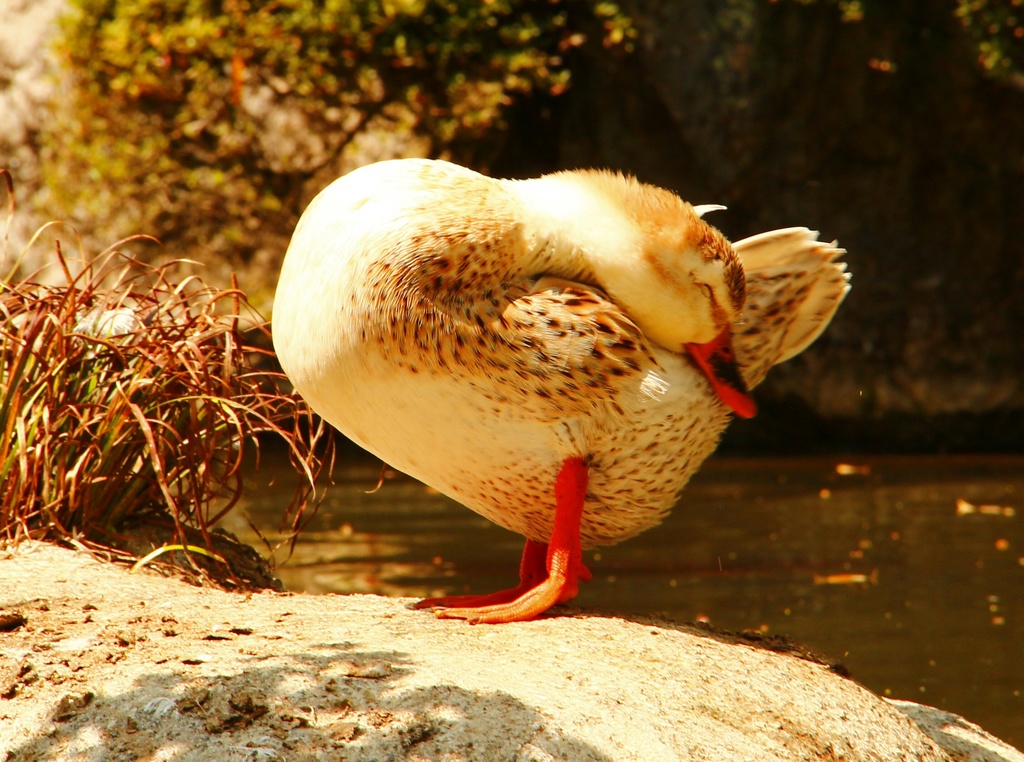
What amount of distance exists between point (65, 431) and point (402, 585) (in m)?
2.20

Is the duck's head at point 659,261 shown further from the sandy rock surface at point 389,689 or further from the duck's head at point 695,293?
the sandy rock surface at point 389,689

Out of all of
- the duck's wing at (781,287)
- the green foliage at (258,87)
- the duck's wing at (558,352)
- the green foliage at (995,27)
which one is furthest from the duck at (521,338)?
the green foliage at (258,87)

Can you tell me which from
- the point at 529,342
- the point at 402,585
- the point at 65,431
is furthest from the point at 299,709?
the point at 402,585

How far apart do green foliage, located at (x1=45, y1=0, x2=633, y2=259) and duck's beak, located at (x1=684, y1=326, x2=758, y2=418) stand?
6549 mm

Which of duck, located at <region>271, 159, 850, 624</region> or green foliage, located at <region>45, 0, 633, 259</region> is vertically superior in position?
green foliage, located at <region>45, 0, 633, 259</region>

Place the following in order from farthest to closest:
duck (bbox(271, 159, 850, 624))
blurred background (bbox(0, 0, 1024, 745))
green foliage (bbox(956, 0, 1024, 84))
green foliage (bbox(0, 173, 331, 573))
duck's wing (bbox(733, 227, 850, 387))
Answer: blurred background (bbox(0, 0, 1024, 745)), green foliage (bbox(956, 0, 1024, 84)), green foliage (bbox(0, 173, 331, 573)), duck's wing (bbox(733, 227, 850, 387)), duck (bbox(271, 159, 850, 624))

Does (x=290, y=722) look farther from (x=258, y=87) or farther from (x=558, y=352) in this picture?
(x=258, y=87)

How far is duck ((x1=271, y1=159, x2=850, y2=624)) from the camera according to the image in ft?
9.41

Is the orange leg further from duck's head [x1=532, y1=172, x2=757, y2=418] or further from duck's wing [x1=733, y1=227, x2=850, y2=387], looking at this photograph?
duck's wing [x1=733, y1=227, x2=850, y2=387]

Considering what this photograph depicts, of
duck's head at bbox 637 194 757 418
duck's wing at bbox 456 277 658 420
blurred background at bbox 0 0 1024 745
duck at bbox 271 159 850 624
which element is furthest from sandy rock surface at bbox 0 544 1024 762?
blurred background at bbox 0 0 1024 745

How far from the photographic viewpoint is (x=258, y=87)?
9.67m

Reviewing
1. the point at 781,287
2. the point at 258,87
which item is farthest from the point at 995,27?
the point at 781,287

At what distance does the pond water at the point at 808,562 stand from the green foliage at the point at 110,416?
370mm

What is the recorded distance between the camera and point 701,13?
914cm
